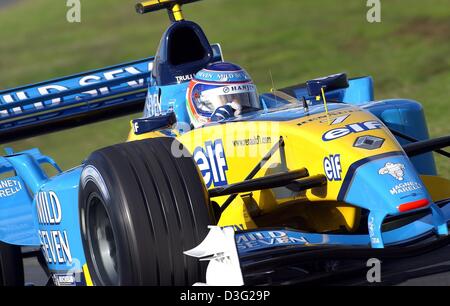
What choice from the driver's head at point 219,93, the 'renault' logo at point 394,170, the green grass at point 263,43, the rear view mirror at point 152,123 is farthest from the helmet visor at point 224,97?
the green grass at point 263,43

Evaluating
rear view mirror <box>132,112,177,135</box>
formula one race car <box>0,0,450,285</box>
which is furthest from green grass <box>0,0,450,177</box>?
rear view mirror <box>132,112,177,135</box>

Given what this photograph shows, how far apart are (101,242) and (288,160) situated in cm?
123

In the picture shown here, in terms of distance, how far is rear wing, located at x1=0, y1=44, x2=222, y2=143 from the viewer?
860 centimetres

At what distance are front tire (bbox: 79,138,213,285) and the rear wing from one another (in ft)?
9.75

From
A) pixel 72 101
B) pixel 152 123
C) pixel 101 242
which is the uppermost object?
pixel 72 101

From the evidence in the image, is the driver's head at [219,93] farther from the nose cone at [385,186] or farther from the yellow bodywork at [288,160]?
the nose cone at [385,186]

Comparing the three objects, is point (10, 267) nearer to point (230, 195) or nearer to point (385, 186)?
point (230, 195)

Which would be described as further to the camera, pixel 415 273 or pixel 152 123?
pixel 152 123

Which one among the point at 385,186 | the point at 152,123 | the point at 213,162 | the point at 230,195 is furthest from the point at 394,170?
the point at 152,123

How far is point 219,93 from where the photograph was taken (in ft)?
23.7

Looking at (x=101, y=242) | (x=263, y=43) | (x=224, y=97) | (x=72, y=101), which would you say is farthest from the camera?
(x=263, y=43)

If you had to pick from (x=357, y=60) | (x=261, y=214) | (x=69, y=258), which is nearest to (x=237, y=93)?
(x=261, y=214)

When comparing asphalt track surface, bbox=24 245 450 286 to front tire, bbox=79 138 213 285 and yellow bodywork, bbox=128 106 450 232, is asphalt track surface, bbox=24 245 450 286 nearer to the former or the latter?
yellow bodywork, bbox=128 106 450 232

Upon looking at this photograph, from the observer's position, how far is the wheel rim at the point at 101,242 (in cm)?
593
